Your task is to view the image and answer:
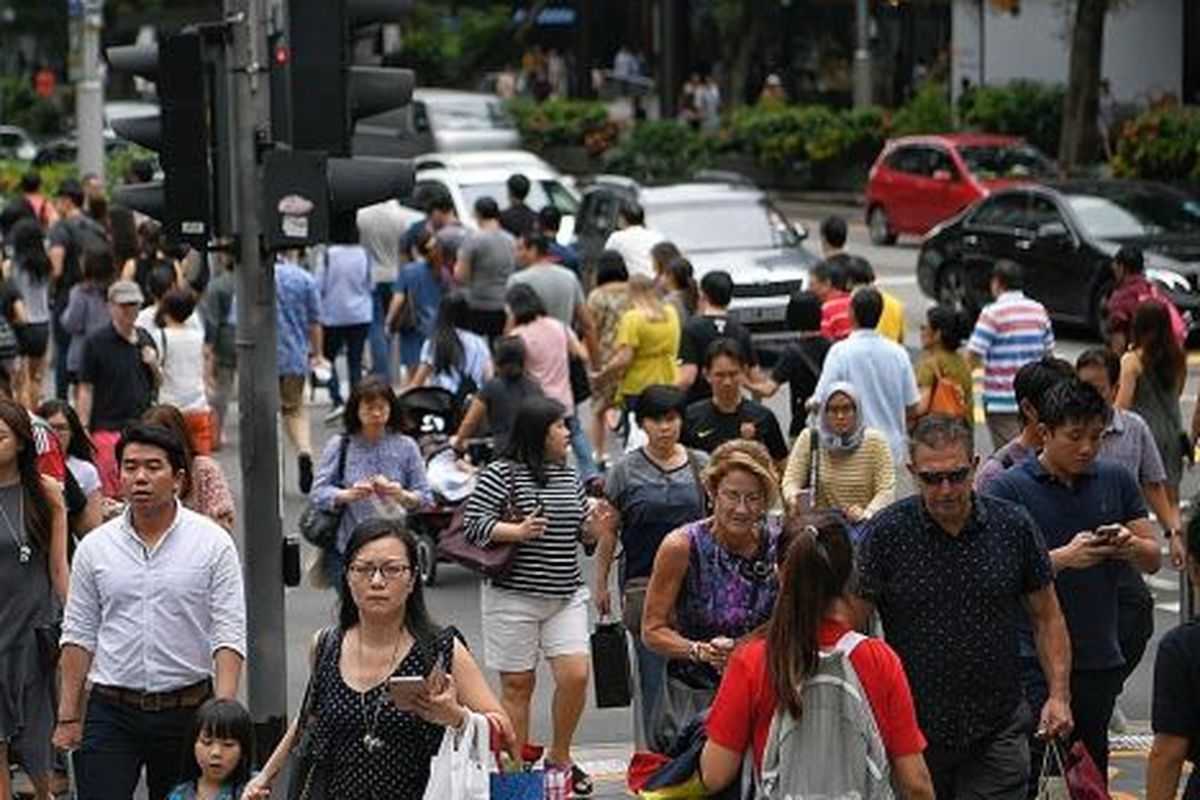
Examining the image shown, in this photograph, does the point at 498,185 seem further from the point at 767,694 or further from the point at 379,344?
the point at 767,694

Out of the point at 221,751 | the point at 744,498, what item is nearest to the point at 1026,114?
the point at 744,498

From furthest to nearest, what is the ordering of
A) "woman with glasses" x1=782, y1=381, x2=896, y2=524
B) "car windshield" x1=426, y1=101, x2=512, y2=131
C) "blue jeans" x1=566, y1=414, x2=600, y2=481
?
"car windshield" x1=426, y1=101, x2=512, y2=131 < "blue jeans" x1=566, y1=414, x2=600, y2=481 < "woman with glasses" x1=782, y1=381, x2=896, y2=524

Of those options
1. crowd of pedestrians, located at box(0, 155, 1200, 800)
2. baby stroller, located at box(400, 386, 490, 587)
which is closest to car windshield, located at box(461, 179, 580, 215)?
baby stroller, located at box(400, 386, 490, 587)

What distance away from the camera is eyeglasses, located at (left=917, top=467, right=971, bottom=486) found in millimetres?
8977

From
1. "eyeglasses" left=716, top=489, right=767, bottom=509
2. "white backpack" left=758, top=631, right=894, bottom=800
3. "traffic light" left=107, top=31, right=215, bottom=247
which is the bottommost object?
"white backpack" left=758, top=631, right=894, bottom=800

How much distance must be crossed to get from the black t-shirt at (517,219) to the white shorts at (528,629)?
44.1ft

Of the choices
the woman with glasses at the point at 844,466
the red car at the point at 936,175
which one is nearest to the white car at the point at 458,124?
the red car at the point at 936,175

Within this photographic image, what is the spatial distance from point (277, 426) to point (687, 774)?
132 inches

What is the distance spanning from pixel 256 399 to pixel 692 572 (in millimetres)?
1945

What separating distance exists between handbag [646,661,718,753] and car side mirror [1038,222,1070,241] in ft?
63.6

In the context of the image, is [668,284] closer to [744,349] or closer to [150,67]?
[744,349]

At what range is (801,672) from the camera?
777 centimetres

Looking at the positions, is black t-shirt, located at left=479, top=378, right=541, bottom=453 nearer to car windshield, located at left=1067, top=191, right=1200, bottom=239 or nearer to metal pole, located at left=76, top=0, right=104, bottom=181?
car windshield, located at left=1067, top=191, right=1200, bottom=239

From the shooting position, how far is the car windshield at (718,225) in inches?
1141
